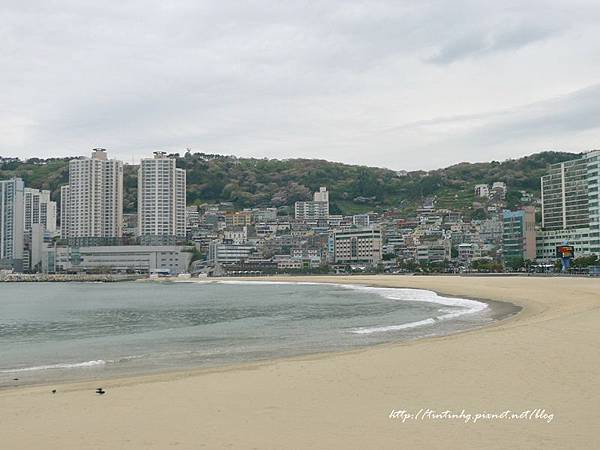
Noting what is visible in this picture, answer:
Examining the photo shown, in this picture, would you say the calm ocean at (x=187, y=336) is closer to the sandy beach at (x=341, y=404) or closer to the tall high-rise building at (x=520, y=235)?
the sandy beach at (x=341, y=404)

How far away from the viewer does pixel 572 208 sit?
123m

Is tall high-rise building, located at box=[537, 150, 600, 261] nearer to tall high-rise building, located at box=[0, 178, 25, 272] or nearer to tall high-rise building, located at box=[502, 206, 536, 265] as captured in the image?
tall high-rise building, located at box=[502, 206, 536, 265]

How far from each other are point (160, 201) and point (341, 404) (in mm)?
177122

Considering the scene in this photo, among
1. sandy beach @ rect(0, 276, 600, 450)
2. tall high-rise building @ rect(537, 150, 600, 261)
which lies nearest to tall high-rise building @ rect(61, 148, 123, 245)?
tall high-rise building @ rect(537, 150, 600, 261)

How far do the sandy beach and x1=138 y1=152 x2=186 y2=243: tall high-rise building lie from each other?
16389cm

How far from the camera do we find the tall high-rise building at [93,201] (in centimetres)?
18350

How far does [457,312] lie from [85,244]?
161 meters

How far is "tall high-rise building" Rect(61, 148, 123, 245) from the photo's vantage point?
18350cm

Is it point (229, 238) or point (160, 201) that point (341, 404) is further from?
point (160, 201)

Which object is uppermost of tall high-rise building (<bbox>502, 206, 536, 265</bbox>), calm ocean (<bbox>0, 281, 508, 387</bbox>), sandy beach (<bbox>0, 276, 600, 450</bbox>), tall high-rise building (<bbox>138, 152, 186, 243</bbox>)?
tall high-rise building (<bbox>138, 152, 186, 243</bbox>)

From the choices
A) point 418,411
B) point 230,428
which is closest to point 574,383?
point 418,411

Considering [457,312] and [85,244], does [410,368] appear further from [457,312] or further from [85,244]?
[85,244]

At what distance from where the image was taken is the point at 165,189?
184 metres

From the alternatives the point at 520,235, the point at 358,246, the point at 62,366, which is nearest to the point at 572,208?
the point at 520,235
